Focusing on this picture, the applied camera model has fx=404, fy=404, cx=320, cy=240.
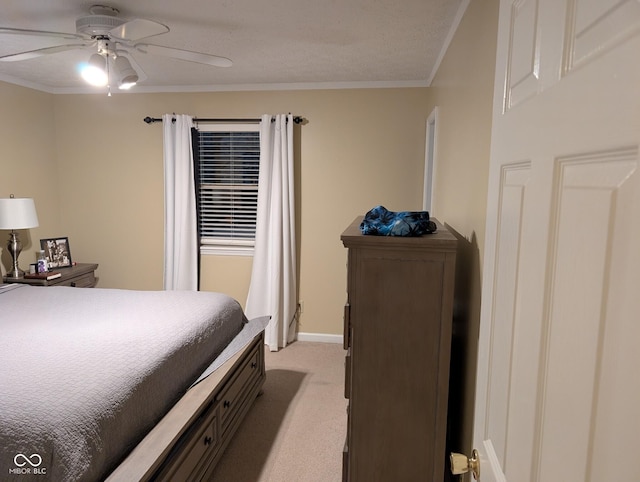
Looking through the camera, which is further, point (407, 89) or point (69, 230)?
point (69, 230)

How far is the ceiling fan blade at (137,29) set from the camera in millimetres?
1790

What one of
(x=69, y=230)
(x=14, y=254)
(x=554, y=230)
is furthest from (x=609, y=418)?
(x=69, y=230)

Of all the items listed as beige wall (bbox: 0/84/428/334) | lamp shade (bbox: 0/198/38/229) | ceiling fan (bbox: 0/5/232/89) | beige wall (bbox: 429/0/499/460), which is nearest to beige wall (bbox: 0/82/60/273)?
beige wall (bbox: 0/84/428/334)

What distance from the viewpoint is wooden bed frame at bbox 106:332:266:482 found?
1.58 metres

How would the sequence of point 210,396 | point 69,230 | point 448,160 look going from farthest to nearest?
point 69,230 → point 448,160 → point 210,396

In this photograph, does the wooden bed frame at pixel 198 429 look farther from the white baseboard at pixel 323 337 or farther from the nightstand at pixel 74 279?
the nightstand at pixel 74 279

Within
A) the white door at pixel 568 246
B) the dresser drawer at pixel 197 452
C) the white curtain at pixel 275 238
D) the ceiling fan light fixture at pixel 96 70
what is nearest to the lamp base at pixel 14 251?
the white curtain at pixel 275 238

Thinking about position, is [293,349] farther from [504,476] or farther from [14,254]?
[504,476]

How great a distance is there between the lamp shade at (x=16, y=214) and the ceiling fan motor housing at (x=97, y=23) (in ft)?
6.51

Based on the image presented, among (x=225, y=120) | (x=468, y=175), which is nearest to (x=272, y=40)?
(x=225, y=120)

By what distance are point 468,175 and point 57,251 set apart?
3.86 metres

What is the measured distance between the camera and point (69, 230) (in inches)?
168

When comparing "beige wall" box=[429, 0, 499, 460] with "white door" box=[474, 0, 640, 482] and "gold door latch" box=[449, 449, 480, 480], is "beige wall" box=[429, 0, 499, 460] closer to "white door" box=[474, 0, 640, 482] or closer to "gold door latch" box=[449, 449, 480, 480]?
"gold door latch" box=[449, 449, 480, 480]

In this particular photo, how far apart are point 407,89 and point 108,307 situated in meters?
2.94
